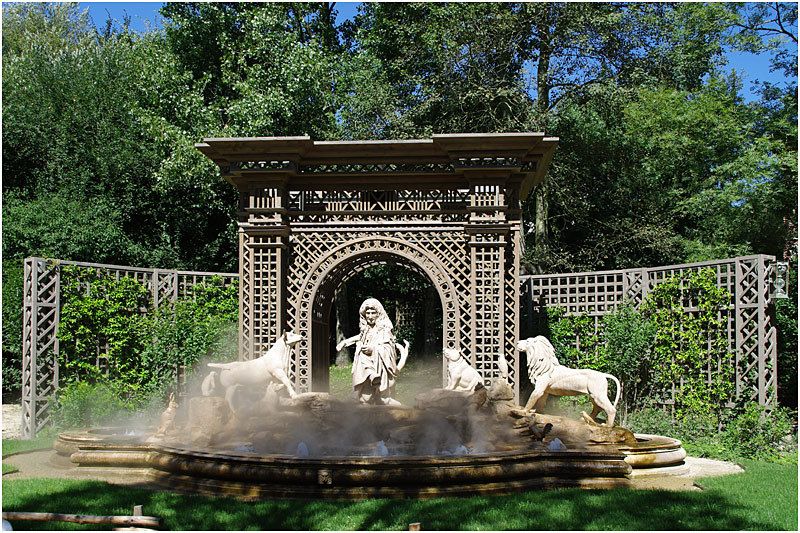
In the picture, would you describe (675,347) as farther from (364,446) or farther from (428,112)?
(428,112)

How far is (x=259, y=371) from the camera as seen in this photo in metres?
9.50

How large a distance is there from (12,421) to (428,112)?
469 inches

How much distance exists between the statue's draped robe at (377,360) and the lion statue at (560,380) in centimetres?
174

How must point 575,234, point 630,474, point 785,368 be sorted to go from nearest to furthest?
1. point 630,474
2. point 785,368
3. point 575,234

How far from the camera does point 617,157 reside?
1975 cm

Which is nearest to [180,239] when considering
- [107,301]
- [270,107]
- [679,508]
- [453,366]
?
[270,107]

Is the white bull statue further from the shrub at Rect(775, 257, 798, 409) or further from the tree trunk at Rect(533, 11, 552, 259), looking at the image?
the tree trunk at Rect(533, 11, 552, 259)

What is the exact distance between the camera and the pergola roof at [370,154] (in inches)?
419

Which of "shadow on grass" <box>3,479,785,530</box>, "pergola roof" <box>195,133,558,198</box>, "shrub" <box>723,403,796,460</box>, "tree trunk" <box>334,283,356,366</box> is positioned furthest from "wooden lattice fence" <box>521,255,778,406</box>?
"tree trunk" <box>334,283,356,366</box>

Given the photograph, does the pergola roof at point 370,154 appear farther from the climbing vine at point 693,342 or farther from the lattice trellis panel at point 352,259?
the climbing vine at point 693,342

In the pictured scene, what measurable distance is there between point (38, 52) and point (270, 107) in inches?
313

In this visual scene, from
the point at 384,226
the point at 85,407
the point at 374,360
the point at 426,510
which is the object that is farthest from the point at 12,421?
the point at 426,510

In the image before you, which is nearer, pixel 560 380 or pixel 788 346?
pixel 560 380

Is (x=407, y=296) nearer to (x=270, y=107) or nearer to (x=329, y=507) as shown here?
(x=270, y=107)
